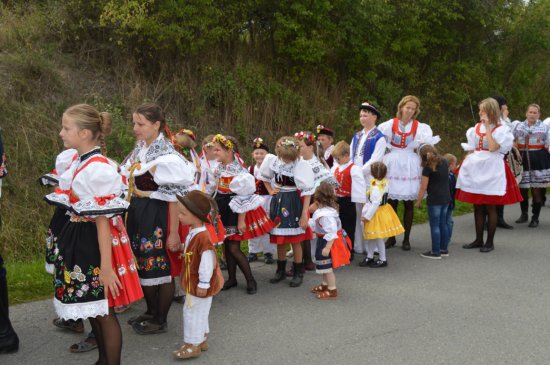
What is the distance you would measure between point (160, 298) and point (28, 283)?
2052 mm

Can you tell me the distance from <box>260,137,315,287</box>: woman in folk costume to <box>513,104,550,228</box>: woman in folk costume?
527cm

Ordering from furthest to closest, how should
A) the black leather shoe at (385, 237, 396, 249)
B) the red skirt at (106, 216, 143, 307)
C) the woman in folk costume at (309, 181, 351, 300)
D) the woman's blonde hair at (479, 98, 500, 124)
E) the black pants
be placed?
1. the black leather shoe at (385, 237, 396, 249)
2. the woman's blonde hair at (479, 98, 500, 124)
3. the black pants
4. the woman in folk costume at (309, 181, 351, 300)
5. the red skirt at (106, 216, 143, 307)

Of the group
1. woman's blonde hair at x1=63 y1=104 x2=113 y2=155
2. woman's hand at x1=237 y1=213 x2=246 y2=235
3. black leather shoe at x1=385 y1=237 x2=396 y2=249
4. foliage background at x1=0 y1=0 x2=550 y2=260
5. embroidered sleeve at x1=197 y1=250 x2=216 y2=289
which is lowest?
black leather shoe at x1=385 y1=237 x2=396 y2=249

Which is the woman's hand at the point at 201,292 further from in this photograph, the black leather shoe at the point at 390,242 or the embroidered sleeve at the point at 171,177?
the black leather shoe at the point at 390,242

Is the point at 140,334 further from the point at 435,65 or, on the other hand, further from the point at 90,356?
the point at 435,65

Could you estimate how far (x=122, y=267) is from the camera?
3939mm

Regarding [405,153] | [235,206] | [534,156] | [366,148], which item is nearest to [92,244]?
[235,206]

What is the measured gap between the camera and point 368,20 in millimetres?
13609

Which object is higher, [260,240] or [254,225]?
[254,225]

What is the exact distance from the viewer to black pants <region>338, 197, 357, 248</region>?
7438 millimetres

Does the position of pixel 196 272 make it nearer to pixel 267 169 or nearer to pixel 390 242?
pixel 267 169

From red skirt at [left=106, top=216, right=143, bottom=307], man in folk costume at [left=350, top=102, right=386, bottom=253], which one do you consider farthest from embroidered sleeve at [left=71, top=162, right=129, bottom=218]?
man in folk costume at [left=350, top=102, right=386, bottom=253]

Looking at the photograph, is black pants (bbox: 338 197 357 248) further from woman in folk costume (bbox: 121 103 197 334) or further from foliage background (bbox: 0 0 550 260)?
foliage background (bbox: 0 0 550 260)

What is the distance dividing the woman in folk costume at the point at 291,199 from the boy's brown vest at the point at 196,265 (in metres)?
1.91
